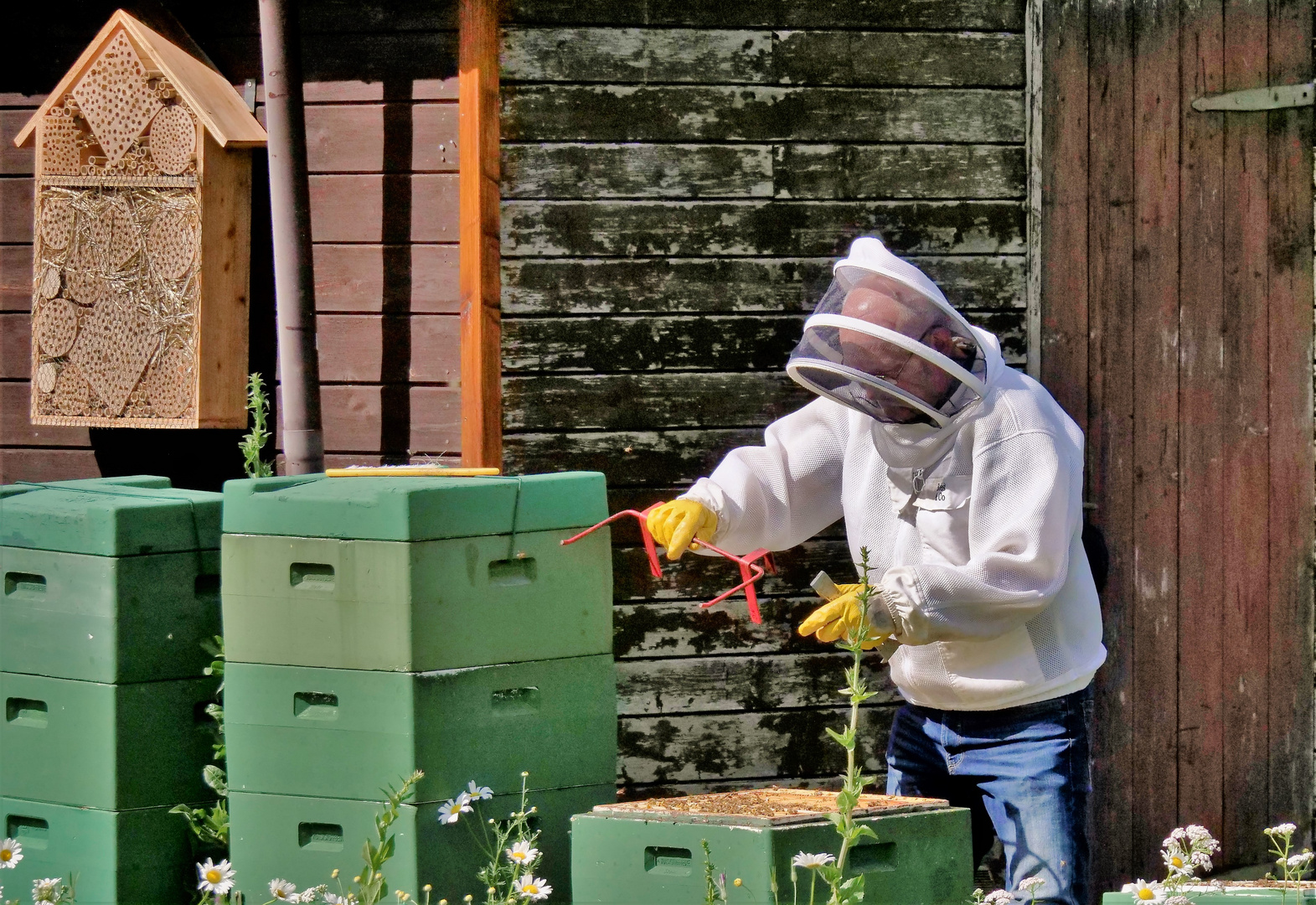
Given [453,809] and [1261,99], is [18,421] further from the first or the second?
[1261,99]

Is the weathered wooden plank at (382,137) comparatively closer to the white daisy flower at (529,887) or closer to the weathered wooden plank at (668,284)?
the weathered wooden plank at (668,284)

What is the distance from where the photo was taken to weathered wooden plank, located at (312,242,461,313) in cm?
454

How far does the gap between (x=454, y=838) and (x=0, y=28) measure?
11.5 ft

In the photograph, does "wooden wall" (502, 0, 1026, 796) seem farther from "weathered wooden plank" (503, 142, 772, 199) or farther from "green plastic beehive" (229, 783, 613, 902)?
"green plastic beehive" (229, 783, 613, 902)

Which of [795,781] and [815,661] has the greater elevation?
[815,661]

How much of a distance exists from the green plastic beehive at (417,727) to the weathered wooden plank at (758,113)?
1.78 m

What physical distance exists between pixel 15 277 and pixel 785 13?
284cm

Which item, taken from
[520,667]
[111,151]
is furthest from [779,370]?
[111,151]

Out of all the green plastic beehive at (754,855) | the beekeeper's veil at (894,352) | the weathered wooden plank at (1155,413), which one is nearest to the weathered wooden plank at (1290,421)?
the weathered wooden plank at (1155,413)

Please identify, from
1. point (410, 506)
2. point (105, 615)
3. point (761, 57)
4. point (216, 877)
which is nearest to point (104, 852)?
point (216, 877)

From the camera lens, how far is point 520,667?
2.98 meters

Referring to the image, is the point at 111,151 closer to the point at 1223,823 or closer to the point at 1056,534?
the point at 1056,534

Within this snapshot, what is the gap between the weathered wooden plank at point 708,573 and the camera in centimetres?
→ 420

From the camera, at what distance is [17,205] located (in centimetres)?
475
